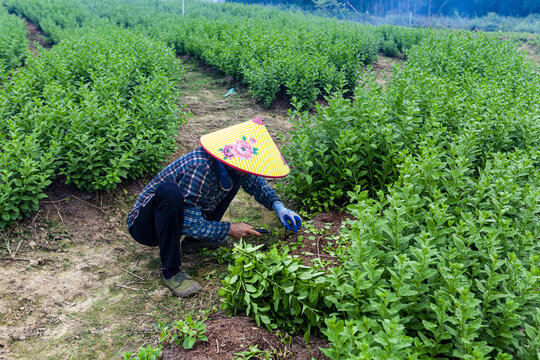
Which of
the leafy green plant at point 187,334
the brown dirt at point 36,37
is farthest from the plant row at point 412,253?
the brown dirt at point 36,37

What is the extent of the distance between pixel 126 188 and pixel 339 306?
10.2 ft

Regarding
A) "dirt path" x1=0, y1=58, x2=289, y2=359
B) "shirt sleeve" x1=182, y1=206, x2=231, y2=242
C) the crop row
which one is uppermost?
the crop row

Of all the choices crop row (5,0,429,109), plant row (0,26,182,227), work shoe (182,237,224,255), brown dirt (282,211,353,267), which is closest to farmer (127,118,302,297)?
brown dirt (282,211,353,267)

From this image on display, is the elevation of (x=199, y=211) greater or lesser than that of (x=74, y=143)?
lesser

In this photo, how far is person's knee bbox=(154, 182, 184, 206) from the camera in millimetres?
3107

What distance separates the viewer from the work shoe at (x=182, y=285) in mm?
3379

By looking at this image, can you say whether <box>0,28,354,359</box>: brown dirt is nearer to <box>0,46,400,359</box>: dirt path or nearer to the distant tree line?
<box>0,46,400,359</box>: dirt path

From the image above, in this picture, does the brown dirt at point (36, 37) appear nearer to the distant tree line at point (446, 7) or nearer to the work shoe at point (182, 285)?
the work shoe at point (182, 285)

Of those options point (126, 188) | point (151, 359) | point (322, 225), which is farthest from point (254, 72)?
point (151, 359)

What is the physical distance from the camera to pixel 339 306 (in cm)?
246

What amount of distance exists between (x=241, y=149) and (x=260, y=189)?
27.4 inches

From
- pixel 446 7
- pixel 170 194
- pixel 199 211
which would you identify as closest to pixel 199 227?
pixel 199 211

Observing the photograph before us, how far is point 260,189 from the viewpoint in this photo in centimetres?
371

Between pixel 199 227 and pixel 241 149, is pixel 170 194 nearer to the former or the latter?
pixel 199 227
